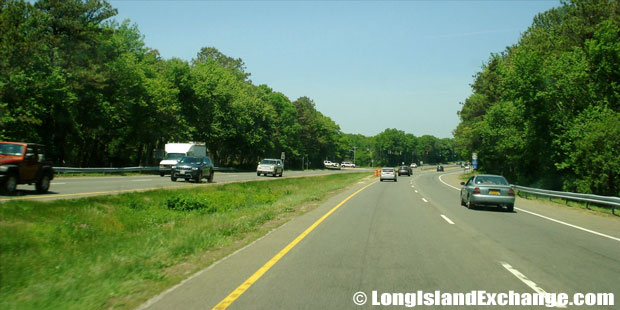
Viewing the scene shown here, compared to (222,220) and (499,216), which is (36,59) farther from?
(499,216)

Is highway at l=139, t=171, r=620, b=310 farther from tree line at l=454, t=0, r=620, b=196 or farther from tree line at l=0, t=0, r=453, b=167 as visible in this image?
tree line at l=0, t=0, r=453, b=167

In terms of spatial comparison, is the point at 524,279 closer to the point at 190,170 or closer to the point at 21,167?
the point at 21,167

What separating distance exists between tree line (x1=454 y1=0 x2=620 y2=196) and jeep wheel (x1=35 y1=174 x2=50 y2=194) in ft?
91.3

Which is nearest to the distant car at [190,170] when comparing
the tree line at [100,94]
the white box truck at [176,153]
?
the white box truck at [176,153]

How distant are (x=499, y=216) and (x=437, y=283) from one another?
11.3 meters

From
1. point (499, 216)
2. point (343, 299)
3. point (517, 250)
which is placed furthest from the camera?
point (499, 216)

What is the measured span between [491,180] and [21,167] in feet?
60.4

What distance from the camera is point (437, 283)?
645cm

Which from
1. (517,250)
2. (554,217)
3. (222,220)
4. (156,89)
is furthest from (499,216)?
(156,89)

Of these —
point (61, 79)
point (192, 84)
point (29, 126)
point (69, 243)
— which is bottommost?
point (69, 243)

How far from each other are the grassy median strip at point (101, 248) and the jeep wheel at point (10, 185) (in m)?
2.52

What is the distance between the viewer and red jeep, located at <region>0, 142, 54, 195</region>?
15898 millimetres

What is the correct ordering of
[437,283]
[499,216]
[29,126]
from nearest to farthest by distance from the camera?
[437,283], [499,216], [29,126]

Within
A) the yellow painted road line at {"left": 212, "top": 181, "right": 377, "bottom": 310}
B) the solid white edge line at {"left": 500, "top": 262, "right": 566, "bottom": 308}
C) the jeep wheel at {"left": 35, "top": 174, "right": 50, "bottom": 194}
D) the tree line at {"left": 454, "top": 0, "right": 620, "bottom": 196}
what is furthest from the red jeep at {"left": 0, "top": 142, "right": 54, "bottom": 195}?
the tree line at {"left": 454, "top": 0, "right": 620, "bottom": 196}
